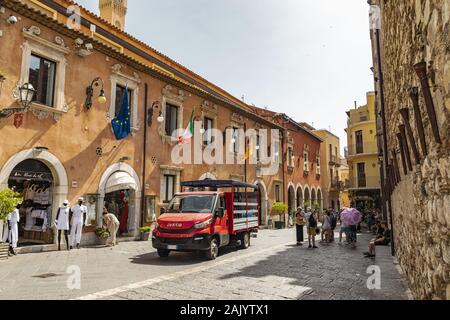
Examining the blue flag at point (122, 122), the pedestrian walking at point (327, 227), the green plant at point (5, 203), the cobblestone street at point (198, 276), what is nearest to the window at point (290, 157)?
the pedestrian walking at point (327, 227)

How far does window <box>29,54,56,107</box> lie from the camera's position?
11.4 m

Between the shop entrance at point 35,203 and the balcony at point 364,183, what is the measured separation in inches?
1178

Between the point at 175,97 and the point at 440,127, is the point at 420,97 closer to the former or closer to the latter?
the point at 440,127

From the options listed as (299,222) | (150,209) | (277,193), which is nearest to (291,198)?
(277,193)

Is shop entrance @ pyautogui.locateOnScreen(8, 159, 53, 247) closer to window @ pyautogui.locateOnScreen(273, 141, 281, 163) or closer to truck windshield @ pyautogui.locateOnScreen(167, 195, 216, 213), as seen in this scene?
truck windshield @ pyautogui.locateOnScreen(167, 195, 216, 213)

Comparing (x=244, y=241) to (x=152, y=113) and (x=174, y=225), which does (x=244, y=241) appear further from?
(x=152, y=113)

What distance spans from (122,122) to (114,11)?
53.2ft

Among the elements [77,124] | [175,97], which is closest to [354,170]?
[175,97]

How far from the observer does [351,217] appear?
13.0 m

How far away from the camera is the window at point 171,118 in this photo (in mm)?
16828

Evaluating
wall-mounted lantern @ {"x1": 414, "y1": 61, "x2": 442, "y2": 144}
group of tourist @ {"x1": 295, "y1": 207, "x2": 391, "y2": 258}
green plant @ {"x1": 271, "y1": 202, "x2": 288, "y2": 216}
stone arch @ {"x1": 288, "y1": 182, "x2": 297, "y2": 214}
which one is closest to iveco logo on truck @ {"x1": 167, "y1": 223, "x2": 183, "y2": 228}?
group of tourist @ {"x1": 295, "y1": 207, "x2": 391, "y2": 258}

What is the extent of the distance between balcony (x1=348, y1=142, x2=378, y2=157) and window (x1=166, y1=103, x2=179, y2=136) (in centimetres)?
2319

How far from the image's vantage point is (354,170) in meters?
35.1
